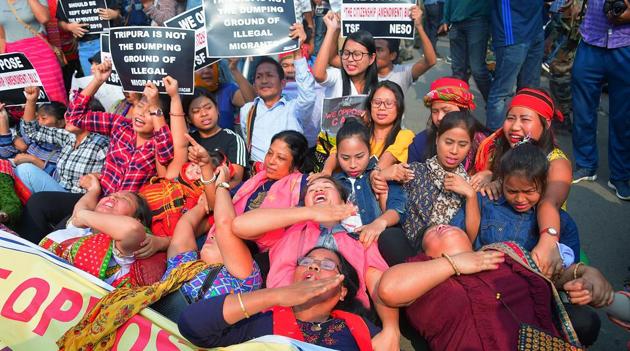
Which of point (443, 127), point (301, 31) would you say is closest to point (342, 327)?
point (443, 127)

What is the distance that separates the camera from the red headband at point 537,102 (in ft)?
11.2

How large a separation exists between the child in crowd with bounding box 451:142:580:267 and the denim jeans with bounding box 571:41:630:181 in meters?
2.13

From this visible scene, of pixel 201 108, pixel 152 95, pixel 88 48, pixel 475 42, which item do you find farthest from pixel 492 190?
pixel 88 48

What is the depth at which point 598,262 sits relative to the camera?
13.3 ft

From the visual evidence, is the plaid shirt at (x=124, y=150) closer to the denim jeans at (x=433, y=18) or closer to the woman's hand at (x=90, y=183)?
the woman's hand at (x=90, y=183)

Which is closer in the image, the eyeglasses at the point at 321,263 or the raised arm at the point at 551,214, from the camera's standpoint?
the eyeglasses at the point at 321,263

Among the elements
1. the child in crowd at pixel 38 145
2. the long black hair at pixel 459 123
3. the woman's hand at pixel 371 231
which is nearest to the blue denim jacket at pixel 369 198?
the woman's hand at pixel 371 231

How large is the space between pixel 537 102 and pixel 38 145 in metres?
4.34

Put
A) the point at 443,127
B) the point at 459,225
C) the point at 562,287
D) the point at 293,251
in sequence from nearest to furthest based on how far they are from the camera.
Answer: the point at 562,287, the point at 293,251, the point at 459,225, the point at 443,127

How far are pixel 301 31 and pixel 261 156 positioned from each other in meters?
1.12

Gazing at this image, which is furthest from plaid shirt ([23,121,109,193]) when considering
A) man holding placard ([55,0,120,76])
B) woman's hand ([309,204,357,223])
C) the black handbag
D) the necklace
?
the necklace

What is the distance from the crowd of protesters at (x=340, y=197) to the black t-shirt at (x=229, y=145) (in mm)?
18

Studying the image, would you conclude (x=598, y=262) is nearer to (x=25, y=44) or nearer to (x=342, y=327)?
(x=342, y=327)

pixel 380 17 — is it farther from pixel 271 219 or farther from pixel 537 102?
pixel 271 219
